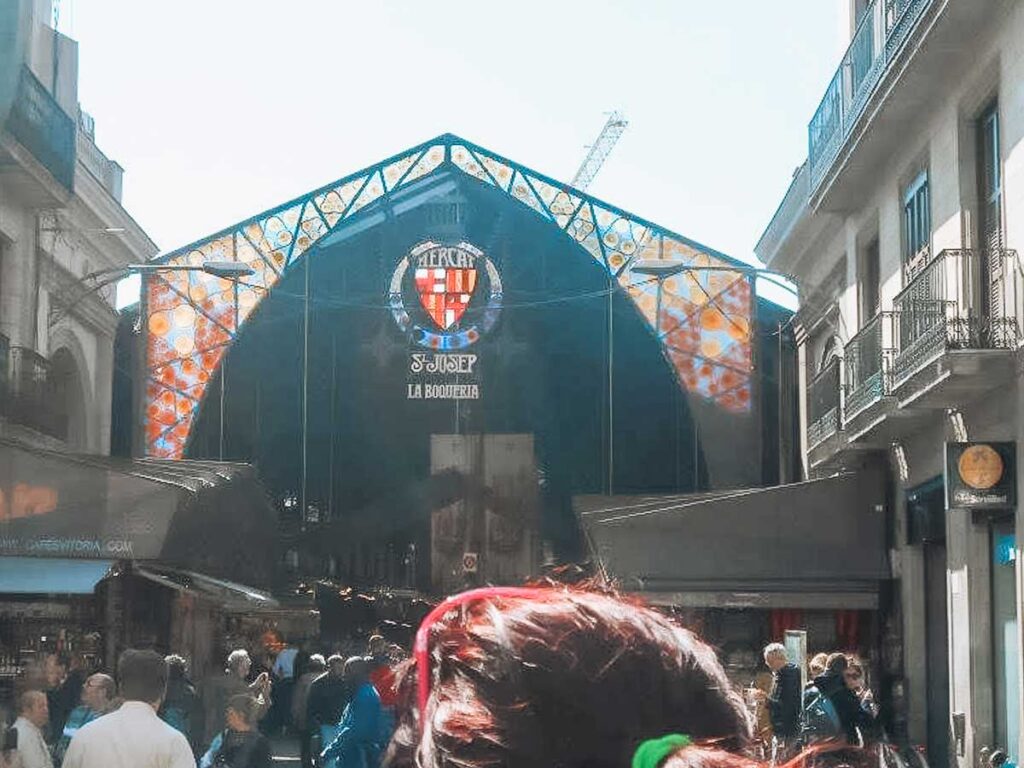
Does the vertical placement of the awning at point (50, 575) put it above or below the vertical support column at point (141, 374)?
below

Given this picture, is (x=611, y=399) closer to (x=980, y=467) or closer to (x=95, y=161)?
(x=95, y=161)

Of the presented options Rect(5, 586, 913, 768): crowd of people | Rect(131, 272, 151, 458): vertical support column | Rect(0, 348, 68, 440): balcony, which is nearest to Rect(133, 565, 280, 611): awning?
Rect(0, 348, 68, 440): balcony

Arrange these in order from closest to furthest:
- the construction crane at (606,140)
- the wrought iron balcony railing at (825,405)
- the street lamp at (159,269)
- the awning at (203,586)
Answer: the awning at (203,586) < the wrought iron balcony railing at (825,405) < the street lamp at (159,269) < the construction crane at (606,140)

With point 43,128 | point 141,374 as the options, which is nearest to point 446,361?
point 141,374

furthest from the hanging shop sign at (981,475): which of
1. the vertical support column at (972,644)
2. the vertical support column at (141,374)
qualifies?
the vertical support column at (141,374)

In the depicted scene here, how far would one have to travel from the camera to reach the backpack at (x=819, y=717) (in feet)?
40.8

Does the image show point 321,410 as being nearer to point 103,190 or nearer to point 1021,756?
point 103,190

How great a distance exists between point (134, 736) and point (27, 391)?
17525 mm

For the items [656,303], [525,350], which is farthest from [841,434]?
[525,350]

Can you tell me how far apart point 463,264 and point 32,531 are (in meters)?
14.5

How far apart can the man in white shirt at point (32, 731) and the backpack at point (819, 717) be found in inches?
197

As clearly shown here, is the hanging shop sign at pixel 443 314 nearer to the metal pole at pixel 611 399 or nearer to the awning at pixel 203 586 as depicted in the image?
the metal pole at pixel 611 399

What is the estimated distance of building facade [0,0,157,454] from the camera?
2400 centimetres

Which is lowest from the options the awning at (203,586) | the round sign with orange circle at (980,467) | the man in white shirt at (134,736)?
the man in white shirt at (134,736)
